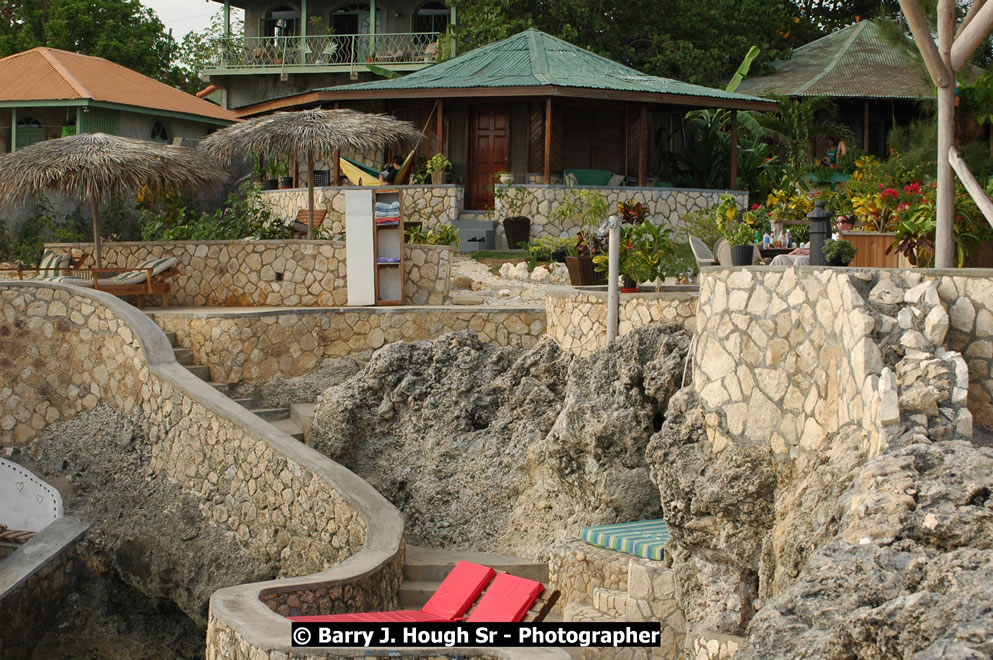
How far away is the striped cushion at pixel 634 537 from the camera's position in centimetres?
1048

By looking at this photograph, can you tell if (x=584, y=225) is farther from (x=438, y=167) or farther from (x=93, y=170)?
(x=93, y=170)

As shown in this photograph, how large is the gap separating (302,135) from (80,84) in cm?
1219

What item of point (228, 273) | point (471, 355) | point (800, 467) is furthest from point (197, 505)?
point (800, 467)

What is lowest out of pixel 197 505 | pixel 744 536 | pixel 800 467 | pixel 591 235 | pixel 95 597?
pixel 95 597

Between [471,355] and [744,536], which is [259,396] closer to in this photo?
[471,355]

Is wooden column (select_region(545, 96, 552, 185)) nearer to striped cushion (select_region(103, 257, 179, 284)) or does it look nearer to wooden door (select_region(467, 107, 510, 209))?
wooden door (select_region(467, 107, 510, 209))

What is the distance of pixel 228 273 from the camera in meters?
18.2

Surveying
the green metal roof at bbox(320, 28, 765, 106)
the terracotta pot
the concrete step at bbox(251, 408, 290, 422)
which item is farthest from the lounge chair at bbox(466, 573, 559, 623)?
the green metal roof at bbox(320, 28, 765, 106)

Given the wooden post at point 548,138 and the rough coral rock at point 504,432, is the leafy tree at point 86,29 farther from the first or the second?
the rough coral rock at point 504,432

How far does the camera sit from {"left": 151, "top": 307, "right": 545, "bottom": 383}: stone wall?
15641 millimetres

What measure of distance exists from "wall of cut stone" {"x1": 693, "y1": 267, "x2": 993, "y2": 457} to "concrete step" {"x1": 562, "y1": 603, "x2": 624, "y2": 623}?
75.0 inches

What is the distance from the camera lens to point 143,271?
17.5 metres

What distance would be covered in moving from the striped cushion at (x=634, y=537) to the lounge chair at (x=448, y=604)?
5.24 ft

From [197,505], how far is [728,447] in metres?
7.17
